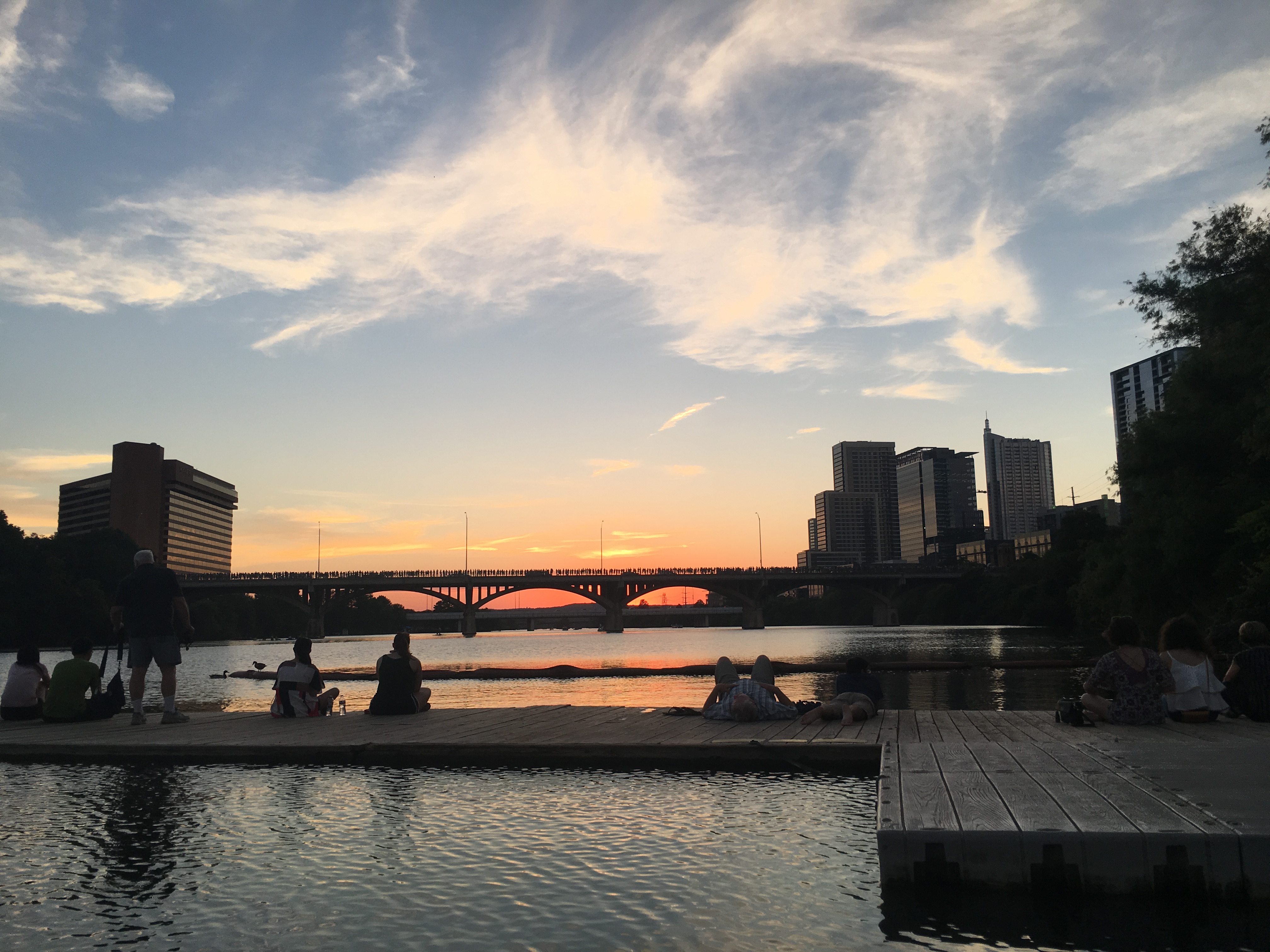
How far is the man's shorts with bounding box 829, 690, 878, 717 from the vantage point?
11.4 metres

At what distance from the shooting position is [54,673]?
12836mm

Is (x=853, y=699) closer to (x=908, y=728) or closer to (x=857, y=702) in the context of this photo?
(x=857, y=702)

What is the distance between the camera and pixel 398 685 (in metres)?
13.3

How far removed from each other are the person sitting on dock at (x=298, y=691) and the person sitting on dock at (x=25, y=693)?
10.2ft

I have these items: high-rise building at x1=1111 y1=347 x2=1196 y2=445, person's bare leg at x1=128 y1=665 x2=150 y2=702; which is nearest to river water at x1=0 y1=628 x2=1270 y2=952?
A: person's bare leg at x1=128 y1=665 x2=150 y2=702

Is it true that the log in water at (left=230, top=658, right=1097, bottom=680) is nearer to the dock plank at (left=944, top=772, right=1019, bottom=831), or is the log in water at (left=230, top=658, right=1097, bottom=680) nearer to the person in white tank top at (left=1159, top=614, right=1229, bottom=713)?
the person in white tank top at (left=1159, top=614, right=1229, bottom=713)

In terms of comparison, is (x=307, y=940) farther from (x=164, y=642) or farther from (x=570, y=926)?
(x=164, y=642)

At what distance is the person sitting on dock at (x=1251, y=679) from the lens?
999cm

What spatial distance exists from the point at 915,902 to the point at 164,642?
396 inches

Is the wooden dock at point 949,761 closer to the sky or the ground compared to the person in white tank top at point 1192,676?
closer to the ground

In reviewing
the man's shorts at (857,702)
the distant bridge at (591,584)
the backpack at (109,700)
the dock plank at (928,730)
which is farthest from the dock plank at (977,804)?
the distant bridge at (591,584)

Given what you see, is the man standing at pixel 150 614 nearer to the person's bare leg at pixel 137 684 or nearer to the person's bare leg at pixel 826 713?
the person's bare leg at pixel 137 684

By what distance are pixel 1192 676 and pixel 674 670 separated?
26658 millimetres

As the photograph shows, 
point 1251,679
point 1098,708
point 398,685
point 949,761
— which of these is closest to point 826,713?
point 1098,708
